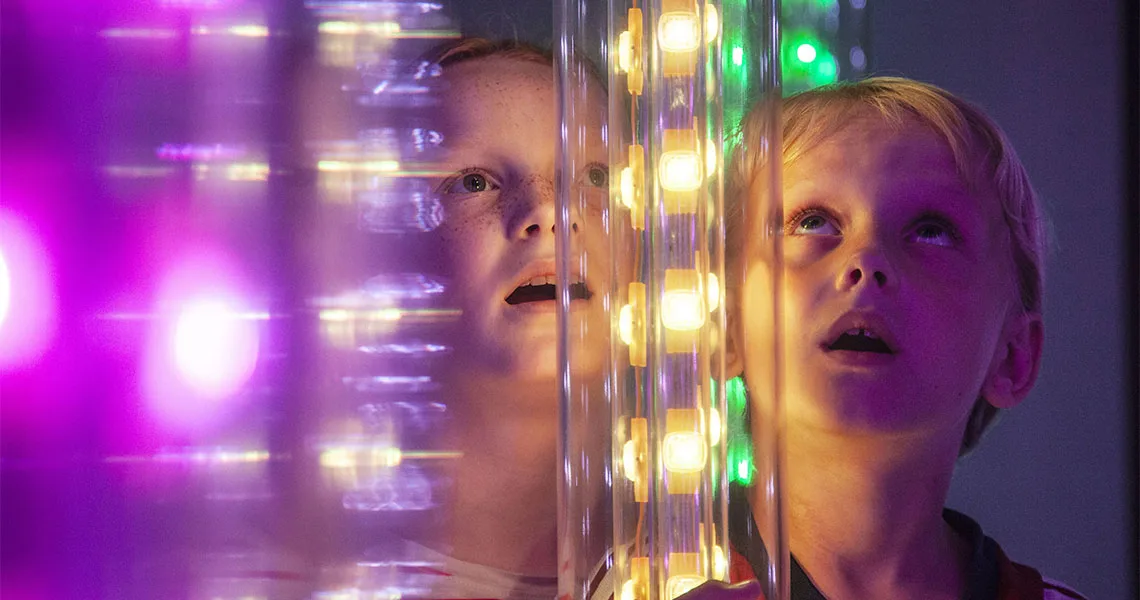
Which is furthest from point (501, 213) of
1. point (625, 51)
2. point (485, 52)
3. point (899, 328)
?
point (899, 328)

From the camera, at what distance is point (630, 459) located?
1.11 m

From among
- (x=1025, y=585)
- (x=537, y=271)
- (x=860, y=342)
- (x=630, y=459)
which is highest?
(x=537, y=271)

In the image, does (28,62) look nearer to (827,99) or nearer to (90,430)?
(90,430)

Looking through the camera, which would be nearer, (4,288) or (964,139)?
(964,139)

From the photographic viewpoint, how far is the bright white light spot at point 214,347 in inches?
54.8

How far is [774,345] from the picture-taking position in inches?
44.4

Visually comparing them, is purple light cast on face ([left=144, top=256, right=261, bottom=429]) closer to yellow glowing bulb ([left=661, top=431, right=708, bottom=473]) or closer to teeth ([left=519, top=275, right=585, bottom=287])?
teeth ([left=519, top=275, right=585, bottom=287])

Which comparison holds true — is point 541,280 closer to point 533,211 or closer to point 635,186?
point 533,211

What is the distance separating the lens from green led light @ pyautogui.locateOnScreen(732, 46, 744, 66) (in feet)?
3.64

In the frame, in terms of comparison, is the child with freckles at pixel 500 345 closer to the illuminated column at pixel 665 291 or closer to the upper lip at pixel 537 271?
the upper lip at pixel 537 271

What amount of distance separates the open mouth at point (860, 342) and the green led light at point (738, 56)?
1.32 ft

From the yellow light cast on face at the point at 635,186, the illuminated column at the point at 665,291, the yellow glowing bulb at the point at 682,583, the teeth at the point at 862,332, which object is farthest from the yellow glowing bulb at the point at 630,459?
the teeth at the point at 862,332

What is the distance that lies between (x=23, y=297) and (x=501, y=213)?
0.75m

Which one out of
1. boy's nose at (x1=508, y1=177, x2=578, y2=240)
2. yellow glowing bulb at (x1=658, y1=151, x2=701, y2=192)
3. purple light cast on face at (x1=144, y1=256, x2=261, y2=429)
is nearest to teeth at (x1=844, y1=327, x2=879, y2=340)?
yellow glowing bulb at (x1=658, y1=151, x2=701, y2=192)
